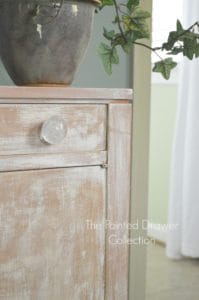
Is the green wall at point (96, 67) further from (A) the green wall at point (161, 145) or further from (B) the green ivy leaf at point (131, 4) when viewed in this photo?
(A) the green wall at point (161, 145)

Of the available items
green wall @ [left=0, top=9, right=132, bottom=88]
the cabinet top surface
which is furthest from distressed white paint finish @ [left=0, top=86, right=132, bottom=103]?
green wall @ [left=0, top=9, right=132, bottom=88]

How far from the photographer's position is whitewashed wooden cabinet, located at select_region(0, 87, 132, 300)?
2.34 feet

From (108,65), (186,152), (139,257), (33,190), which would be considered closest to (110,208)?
(33,190)

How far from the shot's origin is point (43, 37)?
0.77m

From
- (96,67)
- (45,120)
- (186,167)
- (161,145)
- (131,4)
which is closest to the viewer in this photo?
(45,120)

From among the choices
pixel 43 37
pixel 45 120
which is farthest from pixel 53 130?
pixel 43 37

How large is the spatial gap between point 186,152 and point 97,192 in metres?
1.62

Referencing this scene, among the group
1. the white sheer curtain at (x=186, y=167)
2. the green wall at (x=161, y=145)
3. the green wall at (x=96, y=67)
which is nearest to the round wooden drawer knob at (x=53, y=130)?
the green wall at (x=96, y=67)

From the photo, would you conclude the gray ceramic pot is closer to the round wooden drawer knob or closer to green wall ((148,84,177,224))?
the round wooden drawer knob

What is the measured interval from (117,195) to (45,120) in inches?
7.9

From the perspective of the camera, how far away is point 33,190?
734 mm

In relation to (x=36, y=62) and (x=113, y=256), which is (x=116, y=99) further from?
(x=113, y=256)

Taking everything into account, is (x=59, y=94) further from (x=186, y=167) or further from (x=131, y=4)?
(x=186, y=167)

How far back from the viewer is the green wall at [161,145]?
266 cm
